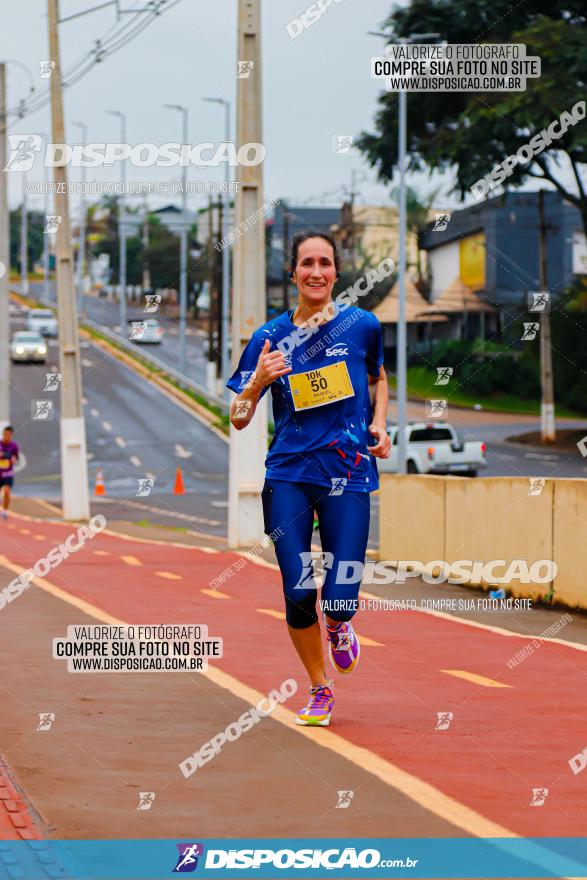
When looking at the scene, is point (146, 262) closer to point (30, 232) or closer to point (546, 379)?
point (546, 379)

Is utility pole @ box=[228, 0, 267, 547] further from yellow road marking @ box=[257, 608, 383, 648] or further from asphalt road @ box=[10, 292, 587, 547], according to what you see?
yellow road marking @ box=[257, 608, 383, 648]

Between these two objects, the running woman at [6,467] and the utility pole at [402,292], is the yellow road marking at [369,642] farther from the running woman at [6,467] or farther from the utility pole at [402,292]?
the utility pole at [402,292]

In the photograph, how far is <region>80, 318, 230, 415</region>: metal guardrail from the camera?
227 feet

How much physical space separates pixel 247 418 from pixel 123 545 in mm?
15495

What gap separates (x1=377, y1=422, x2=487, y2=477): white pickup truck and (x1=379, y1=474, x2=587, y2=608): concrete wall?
82.4ft

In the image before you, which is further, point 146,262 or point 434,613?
point 146,262

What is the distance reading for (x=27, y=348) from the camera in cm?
7669

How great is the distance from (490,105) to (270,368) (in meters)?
38.9

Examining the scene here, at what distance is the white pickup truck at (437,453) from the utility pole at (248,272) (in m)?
21.0

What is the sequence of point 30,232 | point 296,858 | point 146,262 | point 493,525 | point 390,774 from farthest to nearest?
1. point 30,232
2. point 146,262
3. point 493,525
4. point 390,774
5. point 296,858

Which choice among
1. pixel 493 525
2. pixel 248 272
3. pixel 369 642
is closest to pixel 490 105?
pixel 248 272

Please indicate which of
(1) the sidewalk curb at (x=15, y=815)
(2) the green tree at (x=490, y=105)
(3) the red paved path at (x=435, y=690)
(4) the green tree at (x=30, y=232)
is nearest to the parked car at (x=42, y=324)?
(2) the green tree at (x=490, y=105)

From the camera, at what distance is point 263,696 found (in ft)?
29.2

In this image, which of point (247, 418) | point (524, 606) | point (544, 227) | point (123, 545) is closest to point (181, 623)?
point (524, 606)
